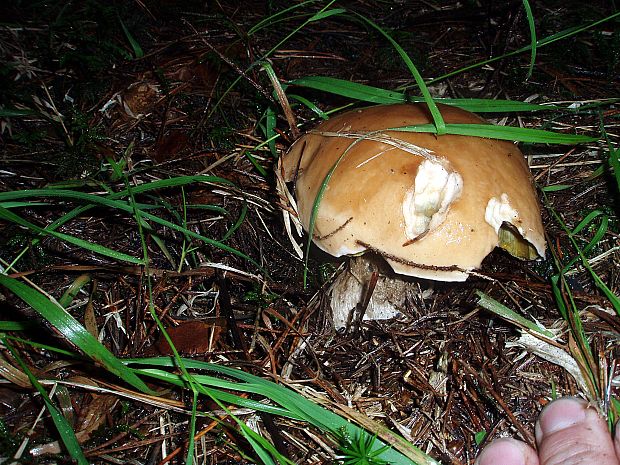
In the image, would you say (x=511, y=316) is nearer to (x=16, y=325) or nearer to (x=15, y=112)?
(x=16, y=325)

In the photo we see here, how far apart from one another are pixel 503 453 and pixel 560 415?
20cm

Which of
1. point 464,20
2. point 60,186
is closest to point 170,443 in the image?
point 60,186

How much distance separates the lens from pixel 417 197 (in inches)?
55.2

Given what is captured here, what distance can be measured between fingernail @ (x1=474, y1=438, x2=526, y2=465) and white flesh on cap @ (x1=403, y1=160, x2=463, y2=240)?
2.00 feet

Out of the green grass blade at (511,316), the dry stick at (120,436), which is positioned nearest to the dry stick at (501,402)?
the green grass blade at (511,316)

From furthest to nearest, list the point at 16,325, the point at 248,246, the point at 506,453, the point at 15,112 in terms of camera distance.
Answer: the point at 15,112
the point at 248,246
the point at 16,325
the point at 506,453

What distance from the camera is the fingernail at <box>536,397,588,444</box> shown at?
50.0 inches

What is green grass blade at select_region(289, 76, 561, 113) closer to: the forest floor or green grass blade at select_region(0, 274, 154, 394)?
the forest floor

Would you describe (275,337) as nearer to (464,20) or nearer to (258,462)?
(258,462)

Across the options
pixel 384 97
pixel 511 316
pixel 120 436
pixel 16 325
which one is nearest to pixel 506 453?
pixel 511 316

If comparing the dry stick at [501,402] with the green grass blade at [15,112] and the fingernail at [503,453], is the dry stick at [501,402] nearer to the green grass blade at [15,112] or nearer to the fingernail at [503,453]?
the fingernail at [503,453]

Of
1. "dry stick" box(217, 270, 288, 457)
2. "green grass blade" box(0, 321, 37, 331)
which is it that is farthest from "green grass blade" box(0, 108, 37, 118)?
"dry stick" box(217, 270, 288, 457)

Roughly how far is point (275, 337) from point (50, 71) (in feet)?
6.89

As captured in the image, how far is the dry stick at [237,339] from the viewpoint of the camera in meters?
1.35
